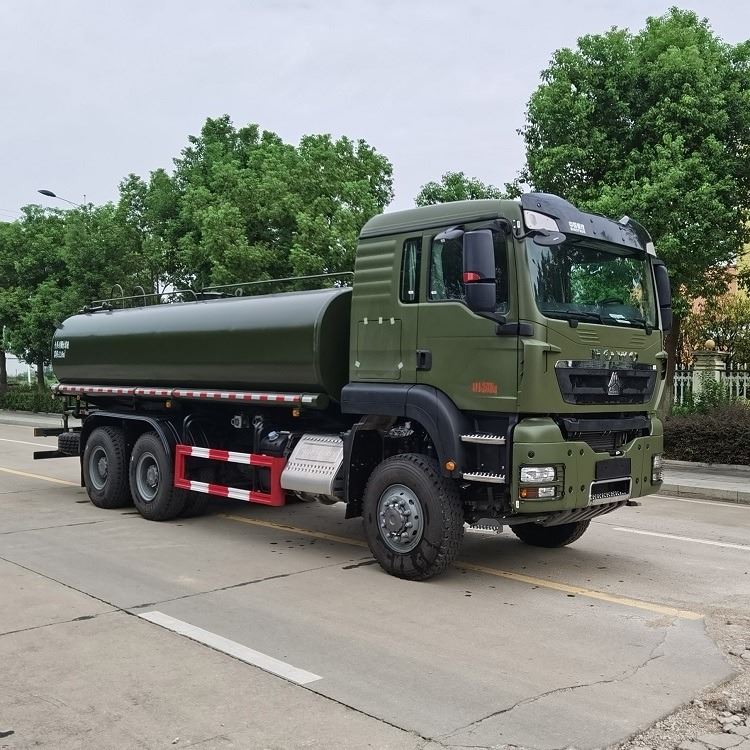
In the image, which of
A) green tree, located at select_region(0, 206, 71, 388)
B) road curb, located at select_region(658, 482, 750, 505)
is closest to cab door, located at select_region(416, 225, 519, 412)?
road curb, located at select_region(658, 482, 750, 505)

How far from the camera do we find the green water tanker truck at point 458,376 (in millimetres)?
6406

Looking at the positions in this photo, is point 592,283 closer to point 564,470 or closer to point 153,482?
point 564,470

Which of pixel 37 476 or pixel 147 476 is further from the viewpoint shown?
pixel 37 476

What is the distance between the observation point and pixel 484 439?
6.45 meters

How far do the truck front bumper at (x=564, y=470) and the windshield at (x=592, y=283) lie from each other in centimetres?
93

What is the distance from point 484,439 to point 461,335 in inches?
32.9

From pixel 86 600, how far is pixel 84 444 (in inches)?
206

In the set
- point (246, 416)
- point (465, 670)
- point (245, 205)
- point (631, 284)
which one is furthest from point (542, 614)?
point (245, 205)

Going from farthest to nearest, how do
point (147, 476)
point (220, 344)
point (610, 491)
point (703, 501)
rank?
point (703, 501), point (147, 476), point (220, 344), point (610, 491)

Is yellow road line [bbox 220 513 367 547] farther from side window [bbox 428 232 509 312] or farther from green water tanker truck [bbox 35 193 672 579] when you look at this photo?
side window [bbox 428 232 509 312]

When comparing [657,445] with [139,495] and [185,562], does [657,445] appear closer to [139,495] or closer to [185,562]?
[185,562]

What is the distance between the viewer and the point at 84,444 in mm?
11211

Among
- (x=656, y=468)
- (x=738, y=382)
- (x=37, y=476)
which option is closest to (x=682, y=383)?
(x=738, y=382)

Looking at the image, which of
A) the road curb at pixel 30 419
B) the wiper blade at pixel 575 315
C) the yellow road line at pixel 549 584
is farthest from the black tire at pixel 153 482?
the road curb at pixel 30 419
